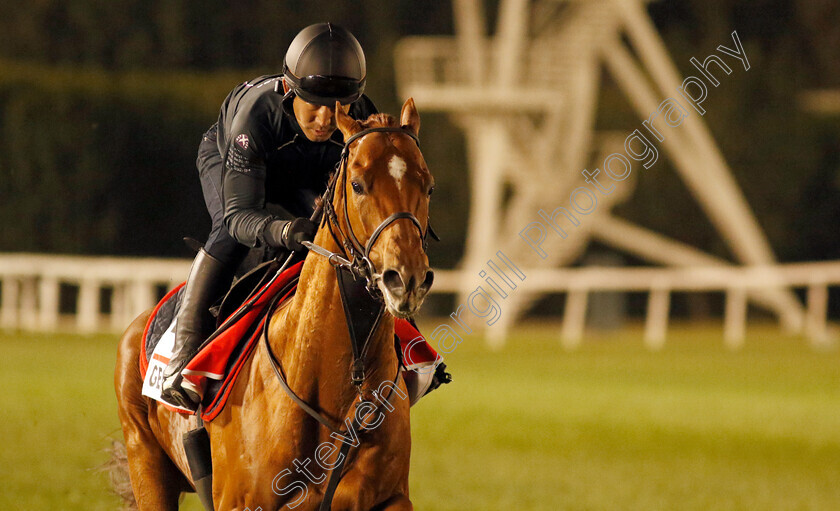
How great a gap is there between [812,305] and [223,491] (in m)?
16.3

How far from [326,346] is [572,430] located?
6.26 metres

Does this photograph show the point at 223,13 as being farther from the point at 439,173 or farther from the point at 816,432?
the point at 816,432

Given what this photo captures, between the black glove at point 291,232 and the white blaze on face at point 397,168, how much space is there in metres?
0.43

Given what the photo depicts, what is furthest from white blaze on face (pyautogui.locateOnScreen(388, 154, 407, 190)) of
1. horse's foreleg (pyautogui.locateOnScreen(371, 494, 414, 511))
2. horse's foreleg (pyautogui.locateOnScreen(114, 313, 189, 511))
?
horse's foreleg (pyautogui.locateOnScreen(114, 313, 189, 511))

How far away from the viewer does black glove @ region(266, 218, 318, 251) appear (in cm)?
375

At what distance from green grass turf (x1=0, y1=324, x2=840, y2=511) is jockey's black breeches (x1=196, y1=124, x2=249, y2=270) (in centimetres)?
131

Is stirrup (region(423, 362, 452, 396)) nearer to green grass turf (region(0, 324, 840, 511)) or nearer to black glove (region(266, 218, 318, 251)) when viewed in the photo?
black glove (region(266, 218, 318, 251))

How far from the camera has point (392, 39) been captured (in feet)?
73.2

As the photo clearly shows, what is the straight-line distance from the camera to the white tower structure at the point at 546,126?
1878cm

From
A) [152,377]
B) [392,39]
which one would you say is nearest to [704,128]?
[392,39]

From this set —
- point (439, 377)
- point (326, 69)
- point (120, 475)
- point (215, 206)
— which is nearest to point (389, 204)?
point (326, 69)

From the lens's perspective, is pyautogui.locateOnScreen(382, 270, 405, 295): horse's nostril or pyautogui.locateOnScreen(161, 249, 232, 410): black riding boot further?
pyautogui.locateOnScreen(161, 249, 232, 410): black riding boot

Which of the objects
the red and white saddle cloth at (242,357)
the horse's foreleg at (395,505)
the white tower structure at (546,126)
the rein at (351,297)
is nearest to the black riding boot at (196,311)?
the red and white saddle cloth at (242,357)

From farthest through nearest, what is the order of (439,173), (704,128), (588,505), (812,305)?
(704,128)
(439,173)
(812,305)
(588,505)
